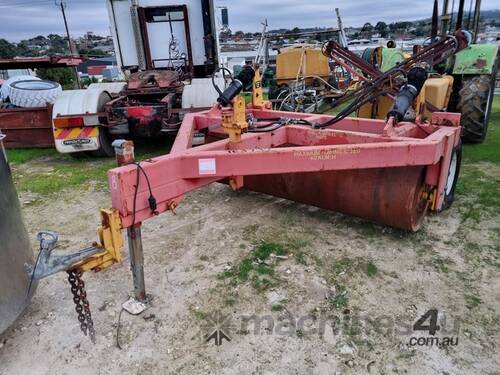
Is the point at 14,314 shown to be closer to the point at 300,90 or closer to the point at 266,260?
the point at 266,260

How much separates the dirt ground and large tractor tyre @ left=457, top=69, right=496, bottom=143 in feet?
7.21

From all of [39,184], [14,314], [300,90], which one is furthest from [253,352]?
[300,90]

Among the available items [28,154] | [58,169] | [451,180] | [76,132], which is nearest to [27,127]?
[28,154]

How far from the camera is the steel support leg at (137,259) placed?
226cm

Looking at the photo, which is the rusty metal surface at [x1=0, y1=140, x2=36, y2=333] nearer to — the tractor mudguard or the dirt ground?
the dirt ground

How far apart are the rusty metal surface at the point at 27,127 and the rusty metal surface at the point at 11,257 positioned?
3929mm

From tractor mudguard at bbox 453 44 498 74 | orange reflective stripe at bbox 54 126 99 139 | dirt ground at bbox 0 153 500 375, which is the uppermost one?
tractor mudguard at bbox 453 44 498 74

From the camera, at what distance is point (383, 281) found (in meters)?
2.69

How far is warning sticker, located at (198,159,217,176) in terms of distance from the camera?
2387 millimetres

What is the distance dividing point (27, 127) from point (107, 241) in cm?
472

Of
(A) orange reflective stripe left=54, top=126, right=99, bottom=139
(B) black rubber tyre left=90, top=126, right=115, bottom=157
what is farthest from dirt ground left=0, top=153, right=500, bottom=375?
(B) black rubber tyre left=90, top=126, right=115, bottom=157

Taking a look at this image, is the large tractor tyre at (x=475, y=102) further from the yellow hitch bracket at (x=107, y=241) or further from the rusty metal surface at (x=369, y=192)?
the yellow hitch bracket at (x=107, y=241)

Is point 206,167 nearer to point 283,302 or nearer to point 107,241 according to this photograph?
point 107,241

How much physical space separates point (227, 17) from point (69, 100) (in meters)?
3.90
